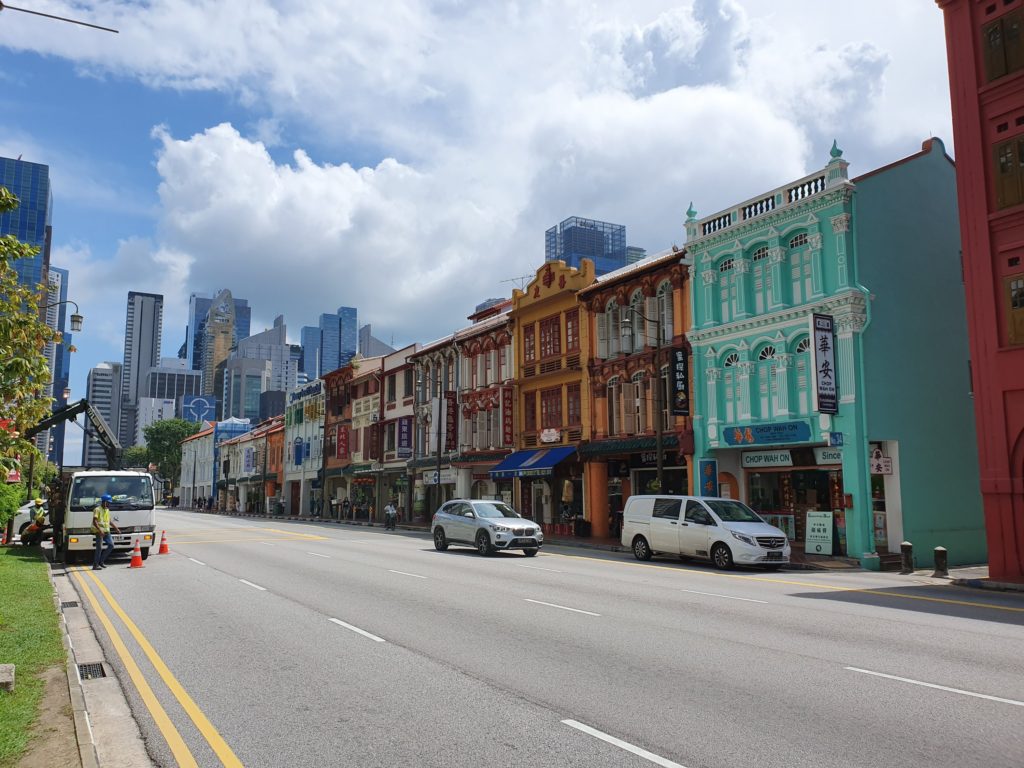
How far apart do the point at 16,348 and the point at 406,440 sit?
37765 mm

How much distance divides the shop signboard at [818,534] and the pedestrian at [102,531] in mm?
19353

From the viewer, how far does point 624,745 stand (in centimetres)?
595

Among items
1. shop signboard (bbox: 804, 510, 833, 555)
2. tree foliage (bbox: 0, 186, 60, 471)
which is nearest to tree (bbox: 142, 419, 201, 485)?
shop signboard (bbox: 804, 510, 833, 555)

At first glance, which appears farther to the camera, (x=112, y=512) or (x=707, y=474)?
(x=707, y=474)

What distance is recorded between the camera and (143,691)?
7934 millimetres

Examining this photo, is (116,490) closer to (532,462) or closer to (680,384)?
(680,384)

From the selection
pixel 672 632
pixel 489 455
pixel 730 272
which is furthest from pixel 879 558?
pixel 489 455

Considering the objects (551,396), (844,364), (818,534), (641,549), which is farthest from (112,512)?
(551,396)

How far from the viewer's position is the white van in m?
20.3

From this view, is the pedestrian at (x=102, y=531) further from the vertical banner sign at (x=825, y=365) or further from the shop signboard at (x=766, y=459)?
the shop signboard at (x=766, y=459)

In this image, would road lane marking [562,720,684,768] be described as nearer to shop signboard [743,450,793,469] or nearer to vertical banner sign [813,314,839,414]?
vertical banner sign [813,314,839,414]

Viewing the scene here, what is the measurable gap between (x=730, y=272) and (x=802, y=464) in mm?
7183

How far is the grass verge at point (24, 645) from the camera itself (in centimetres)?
627

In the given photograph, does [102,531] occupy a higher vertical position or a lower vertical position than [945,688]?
higher
